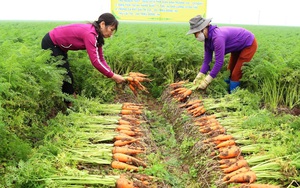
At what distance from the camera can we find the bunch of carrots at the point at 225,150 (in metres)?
3.37

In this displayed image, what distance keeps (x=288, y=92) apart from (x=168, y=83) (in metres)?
2.81

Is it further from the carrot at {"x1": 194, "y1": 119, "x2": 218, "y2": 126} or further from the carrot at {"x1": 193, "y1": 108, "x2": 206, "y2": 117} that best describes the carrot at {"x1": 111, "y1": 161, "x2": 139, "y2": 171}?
the carrot at {"x1": 193, "y1": 108, "x2": 206, "y2": 117}

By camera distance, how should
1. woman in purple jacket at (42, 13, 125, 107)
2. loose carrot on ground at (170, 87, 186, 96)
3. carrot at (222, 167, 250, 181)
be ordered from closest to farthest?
carrot at (222, 167, 250, 181), woman in purple jacket at (42, 13, 125, 107), loose carrot on ground at (170, 87, 186, 96)

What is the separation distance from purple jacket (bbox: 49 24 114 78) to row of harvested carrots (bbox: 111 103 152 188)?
0.92m

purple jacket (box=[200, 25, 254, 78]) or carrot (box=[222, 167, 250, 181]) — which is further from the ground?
purple jacket (box=[200, 25, 254, 78])

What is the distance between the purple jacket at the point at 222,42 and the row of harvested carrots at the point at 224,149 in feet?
2.92

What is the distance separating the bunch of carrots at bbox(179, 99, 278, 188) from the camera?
3.37m

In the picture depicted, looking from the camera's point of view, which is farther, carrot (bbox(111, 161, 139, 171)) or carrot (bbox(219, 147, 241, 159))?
carrot (bbox(219, 147, 241, 159))

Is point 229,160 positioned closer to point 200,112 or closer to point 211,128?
point 211,128

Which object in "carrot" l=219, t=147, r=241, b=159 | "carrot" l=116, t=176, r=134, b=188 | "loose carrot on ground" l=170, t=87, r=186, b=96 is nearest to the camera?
"carrot" l=116, t=176, r=134, b=188

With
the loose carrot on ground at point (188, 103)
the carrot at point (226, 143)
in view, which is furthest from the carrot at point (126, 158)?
the loose carrot on ground at point (188, 103)

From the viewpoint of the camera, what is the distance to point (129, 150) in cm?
395

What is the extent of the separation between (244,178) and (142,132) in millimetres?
1889

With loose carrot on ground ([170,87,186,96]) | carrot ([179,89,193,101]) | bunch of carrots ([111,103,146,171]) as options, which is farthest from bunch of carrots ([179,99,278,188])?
bunch of carrots ([111,103,146,171])
